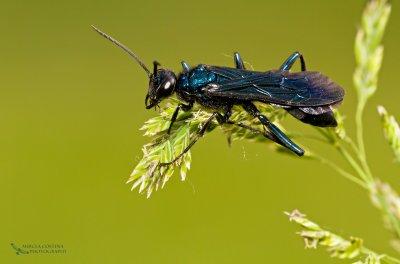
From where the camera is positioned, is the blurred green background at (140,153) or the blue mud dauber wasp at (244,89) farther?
the blurred green background at (140,153)

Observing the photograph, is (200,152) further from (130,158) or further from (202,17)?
(202,17)

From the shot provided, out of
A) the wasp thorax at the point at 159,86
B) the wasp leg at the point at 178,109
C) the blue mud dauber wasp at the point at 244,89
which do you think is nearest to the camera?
the wasp leg at the point at 178,109

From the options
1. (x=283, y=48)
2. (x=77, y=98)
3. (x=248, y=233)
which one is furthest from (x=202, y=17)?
(x=248, y=233)

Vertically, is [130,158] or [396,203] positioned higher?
[130,158]

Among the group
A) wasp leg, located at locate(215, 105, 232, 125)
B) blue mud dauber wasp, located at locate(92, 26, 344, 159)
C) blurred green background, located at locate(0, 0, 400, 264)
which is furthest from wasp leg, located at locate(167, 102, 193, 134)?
blurred green background, located at locate(0, 0, 400, 264)

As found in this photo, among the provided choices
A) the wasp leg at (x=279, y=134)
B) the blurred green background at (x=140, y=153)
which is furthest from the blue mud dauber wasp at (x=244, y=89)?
the blurred green background at (x=140, y=153)

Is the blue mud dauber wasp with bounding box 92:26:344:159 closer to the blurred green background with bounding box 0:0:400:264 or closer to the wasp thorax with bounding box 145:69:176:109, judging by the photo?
the wasp thorax with bounding box 145:69:176:109

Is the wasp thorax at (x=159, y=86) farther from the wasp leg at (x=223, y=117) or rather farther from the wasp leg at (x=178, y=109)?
the wasp leg at (x=223, y=117)

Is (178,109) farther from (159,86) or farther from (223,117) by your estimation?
(159,86)
